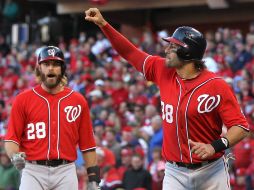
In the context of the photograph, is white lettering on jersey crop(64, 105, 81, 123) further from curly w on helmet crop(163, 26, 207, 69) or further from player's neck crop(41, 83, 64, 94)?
curly w on helmet crop(163, 26, 207, 69)

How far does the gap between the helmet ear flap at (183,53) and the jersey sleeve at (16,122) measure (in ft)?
5.31

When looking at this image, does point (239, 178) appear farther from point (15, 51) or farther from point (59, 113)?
point (15, 51)

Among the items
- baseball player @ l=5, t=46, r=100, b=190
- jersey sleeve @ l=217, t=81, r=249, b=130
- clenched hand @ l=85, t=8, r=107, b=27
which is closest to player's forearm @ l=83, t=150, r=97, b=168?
baseball player @ l=5, t=46, r=100, b=190

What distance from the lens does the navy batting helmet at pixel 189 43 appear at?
236 inches

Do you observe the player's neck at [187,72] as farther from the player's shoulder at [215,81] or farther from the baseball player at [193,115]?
the player's shoulder at [215,81]

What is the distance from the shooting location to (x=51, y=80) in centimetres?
683

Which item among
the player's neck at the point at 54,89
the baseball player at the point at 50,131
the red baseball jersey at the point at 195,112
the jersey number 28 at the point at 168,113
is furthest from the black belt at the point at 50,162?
the jersey number 28 at the point at 168,113

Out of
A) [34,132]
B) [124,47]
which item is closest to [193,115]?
[124,47]

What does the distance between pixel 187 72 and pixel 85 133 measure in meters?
1.35

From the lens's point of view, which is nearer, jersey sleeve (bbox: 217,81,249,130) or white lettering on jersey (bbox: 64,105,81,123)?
jersey sleeve (bbox: 217,81,249,130)

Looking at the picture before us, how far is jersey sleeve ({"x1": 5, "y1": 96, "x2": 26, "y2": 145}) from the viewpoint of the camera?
21.9ft

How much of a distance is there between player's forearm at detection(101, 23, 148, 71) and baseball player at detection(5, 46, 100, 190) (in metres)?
0.75

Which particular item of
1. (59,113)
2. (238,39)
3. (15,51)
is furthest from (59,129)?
(15,51)

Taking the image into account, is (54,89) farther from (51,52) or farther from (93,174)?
(93,174)
